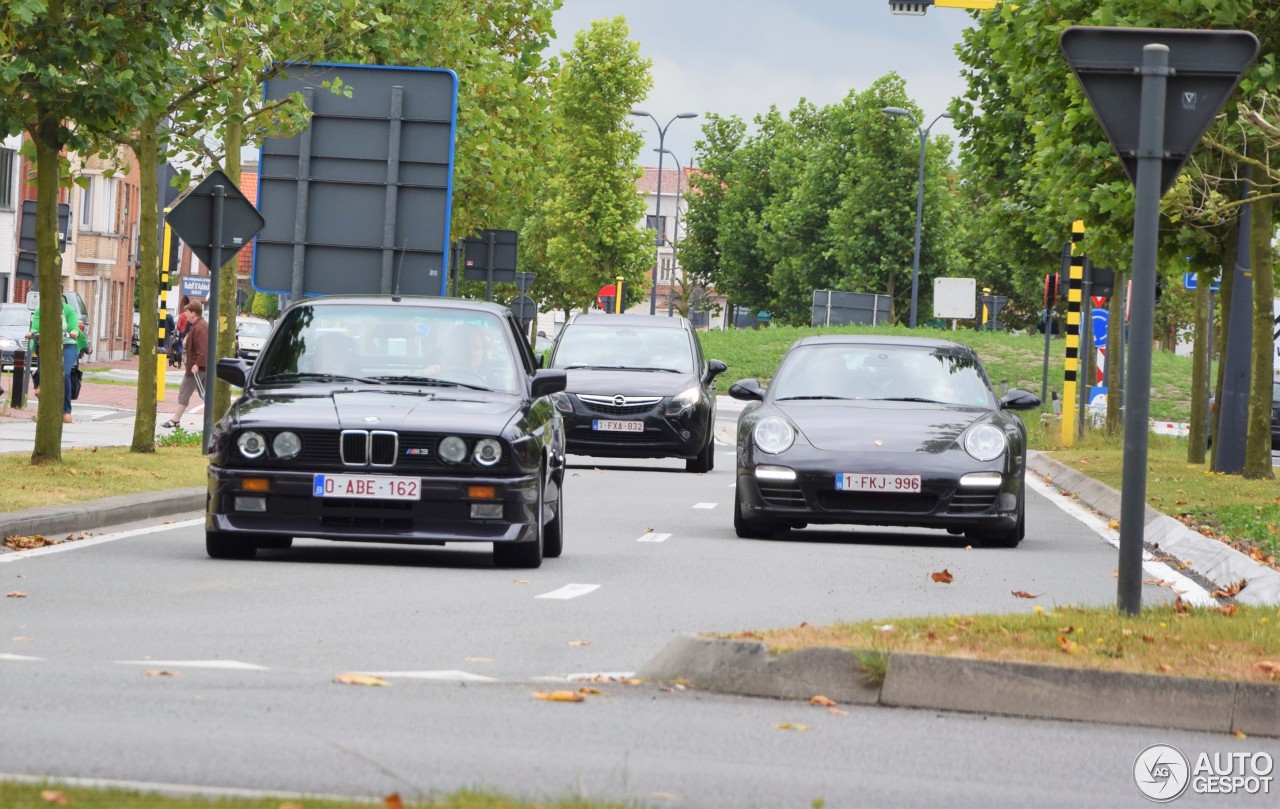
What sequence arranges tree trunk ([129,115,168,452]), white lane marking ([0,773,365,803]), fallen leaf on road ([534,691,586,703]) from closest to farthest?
white lane marking ([0,773,365,803]) < fallen leaf on road ([534,691,586,703]) < tree trunk ([129,115,168,452])

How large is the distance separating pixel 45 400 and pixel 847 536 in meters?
6.55

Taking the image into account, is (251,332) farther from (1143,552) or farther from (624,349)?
(1143,552)

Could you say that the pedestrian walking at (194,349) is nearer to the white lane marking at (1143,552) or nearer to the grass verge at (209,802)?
the white lane marking at (1143,552)

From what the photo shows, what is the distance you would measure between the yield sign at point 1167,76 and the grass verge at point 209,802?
193 inches

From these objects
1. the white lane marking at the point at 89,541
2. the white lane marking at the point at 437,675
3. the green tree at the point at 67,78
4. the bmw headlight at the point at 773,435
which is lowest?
the white lane marking at the point at 89,541

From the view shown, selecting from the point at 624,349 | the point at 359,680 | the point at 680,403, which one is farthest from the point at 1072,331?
the point at 359,680

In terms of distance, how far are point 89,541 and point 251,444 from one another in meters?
1.88

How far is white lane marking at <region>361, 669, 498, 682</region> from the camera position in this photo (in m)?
8.23

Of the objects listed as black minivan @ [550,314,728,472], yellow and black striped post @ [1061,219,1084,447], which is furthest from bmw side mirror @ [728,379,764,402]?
yellow and black striped post @ [1061,219,1084,447]

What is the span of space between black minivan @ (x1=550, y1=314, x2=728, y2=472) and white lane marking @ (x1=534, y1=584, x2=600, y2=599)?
12659 millimetres

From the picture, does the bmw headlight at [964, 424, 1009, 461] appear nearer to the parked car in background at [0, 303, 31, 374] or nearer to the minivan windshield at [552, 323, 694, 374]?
the minivan windshield at [552, 323, 694, 374]

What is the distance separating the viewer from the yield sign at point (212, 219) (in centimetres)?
2059

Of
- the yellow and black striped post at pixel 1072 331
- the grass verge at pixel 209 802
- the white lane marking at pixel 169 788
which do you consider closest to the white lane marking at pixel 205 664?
the white lane marking at pixel 169 788
